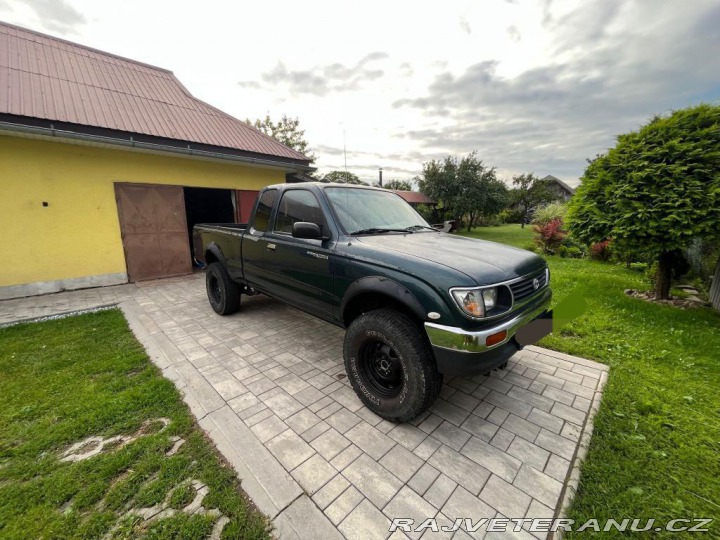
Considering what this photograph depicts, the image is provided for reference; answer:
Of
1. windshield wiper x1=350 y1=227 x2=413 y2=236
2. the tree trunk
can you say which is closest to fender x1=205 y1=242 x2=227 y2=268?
windshield wiper x1=350 y1=227 x2=413 y2=236

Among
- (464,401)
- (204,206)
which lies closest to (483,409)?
(464,401)

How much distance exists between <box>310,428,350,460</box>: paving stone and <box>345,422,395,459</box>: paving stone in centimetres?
7

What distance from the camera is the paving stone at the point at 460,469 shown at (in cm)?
186

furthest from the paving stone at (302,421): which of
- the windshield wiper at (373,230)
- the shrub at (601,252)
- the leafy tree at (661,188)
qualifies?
the shrub at (601,252)

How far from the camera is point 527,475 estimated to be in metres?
1.92

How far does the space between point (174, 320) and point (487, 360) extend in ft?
15.5

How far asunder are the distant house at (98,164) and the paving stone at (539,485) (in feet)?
27.1

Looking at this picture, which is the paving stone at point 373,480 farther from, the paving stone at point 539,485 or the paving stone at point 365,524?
the paving stone at point 539,485

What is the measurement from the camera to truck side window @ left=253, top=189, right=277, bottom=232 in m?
3.70

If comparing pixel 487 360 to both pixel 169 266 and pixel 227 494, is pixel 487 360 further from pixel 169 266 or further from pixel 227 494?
pixel 169 266

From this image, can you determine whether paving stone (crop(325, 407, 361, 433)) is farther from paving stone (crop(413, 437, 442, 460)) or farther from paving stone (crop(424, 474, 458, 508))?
paving stone (crop(424, 474, 458, 508))

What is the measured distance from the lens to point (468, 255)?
2342mm

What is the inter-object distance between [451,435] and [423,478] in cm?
48

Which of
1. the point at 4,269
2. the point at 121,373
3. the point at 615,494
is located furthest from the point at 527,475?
the point at 4,269
